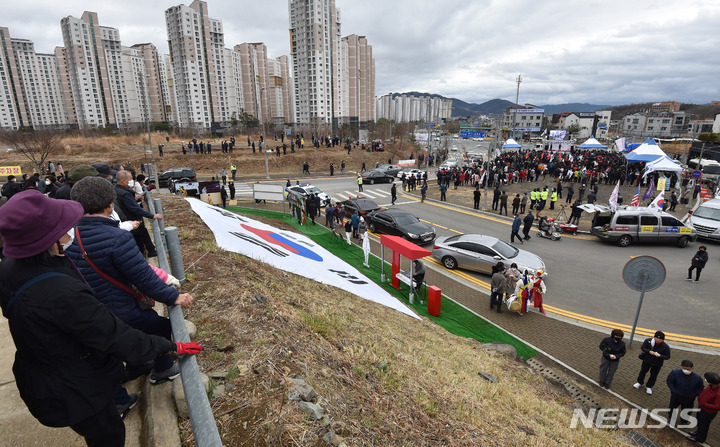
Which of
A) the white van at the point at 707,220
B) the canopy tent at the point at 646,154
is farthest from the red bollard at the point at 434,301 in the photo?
the canopy tent at the point at 646,154

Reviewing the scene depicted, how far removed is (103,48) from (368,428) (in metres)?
113

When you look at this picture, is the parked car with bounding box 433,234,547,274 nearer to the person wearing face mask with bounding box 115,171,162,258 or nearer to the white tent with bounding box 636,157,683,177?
the person wearing face mask with bounding box 115,171,162,258

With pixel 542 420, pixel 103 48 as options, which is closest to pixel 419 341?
pixel 542 420

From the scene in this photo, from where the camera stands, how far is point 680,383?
268 inches

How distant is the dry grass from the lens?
3.42 meters

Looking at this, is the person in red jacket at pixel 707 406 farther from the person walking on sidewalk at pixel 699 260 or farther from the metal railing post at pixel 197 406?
the metal railing post at pixel 197 406

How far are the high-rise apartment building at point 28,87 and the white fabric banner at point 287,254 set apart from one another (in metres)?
106

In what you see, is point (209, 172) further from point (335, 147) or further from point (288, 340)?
point (288, 340)

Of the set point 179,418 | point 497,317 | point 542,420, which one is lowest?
point 497,317

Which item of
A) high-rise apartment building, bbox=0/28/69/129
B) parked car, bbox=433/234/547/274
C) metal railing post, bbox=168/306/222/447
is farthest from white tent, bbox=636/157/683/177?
high-rise apartment building, bbox=0/28/69/129

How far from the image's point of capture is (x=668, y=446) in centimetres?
649

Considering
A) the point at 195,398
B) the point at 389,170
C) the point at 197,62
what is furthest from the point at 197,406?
the point at 197,62

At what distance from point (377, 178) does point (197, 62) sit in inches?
2692

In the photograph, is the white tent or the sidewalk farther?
the white tent
